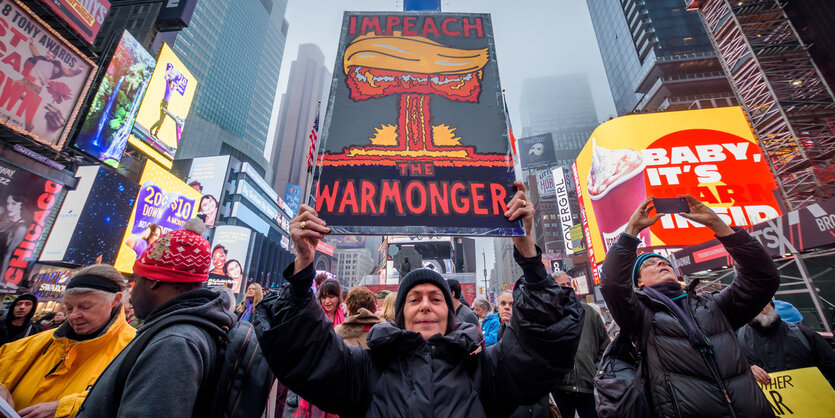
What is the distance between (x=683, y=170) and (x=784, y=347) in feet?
62.2

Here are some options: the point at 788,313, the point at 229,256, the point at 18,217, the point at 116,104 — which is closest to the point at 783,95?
the point at 788,313

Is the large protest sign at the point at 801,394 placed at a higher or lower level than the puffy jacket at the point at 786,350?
lower

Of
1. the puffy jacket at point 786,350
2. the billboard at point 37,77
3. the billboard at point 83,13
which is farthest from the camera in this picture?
the billboard at point 83,13

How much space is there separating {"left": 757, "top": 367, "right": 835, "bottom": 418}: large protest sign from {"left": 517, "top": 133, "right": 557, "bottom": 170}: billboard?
7854 centimetres

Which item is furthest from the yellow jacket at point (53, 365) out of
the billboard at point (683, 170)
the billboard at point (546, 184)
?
the billboard at point (546, 184)

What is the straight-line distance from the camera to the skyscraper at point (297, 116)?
107 meters

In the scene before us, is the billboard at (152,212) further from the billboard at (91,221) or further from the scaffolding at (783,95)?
the scaffolding at (783,95)

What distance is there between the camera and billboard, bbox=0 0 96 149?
1370 cm

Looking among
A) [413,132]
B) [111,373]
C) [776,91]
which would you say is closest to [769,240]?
[413,132]

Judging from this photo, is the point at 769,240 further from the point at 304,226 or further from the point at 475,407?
the point at 304,226

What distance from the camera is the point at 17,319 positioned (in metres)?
5.01

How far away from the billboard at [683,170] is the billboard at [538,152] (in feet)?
192

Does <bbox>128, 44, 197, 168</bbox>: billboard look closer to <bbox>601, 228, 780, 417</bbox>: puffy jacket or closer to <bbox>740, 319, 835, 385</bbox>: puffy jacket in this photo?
<bbox>601, 228, 780, 417</bbox>: puffy jacket

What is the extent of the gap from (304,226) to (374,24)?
11.6 feet
